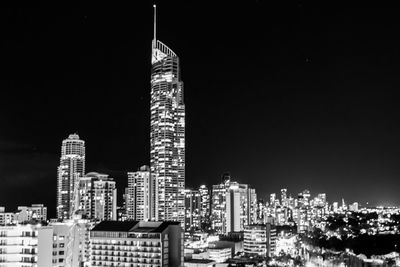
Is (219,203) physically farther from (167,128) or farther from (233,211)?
(167,128)

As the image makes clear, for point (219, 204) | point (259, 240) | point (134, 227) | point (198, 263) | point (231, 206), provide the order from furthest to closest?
1. point (219, 204)
2. point (231, 206)
3. point (259, 240)
4. point (198, 263)
5. point (134, 227)

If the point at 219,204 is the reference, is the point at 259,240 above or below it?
below

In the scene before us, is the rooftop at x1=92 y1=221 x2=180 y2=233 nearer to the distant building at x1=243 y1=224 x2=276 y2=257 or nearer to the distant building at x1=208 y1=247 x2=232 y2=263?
the distant building at x1=208 y1=247 x2=232 y2=263

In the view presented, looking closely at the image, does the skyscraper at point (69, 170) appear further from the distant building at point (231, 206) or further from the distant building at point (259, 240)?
the distant building at point (259, 240)

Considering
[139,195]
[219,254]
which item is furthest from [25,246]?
[139,195]

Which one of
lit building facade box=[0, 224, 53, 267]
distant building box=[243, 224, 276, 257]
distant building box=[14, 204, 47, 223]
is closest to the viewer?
lit building facade box=[0, 224, 53, 267]

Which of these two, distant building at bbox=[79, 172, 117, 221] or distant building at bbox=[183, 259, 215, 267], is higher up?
distant building at bbox=[79, 172, 117, 221]

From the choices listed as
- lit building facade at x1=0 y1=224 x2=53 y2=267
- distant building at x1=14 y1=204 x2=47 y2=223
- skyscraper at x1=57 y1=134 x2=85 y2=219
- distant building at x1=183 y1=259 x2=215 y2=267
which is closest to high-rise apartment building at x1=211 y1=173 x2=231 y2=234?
skyscraper at x1=57 y1=134 x2=85 y2=219
